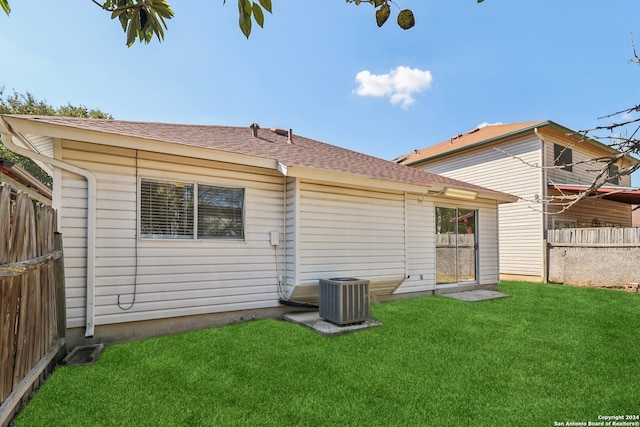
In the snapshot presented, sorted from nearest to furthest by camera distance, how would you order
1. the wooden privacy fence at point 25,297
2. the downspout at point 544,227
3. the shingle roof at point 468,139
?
the wooden privacy fence at point 25,297, the downspout at point 544,227, the shingle roof at point 468,139

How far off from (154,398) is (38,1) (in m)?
3.27

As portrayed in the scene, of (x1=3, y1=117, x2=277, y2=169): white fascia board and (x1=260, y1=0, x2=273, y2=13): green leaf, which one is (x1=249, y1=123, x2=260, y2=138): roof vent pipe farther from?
(x1=260, y1=0, x2=273, y2=13): green leaf

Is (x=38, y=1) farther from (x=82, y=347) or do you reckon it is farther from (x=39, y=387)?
(x=82, y=347)

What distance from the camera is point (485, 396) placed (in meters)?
3.16

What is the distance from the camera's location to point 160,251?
504 cm

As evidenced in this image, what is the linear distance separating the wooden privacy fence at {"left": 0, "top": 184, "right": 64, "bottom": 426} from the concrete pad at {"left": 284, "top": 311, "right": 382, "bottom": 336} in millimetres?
3394

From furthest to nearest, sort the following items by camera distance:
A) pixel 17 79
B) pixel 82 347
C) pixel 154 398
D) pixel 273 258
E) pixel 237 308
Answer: pixel 17 79 → pixel 273 258 → pixel 237 308 → pixel 82 347 → pixel 154 398

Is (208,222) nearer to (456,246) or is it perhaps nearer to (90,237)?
(90,237)

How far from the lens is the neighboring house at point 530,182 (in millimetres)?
11531

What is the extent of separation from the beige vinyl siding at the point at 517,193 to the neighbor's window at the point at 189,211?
10.0 m

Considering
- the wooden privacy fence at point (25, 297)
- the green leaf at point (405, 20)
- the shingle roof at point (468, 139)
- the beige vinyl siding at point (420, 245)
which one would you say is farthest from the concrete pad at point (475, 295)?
the wooden privacy fence at point (25, 297)

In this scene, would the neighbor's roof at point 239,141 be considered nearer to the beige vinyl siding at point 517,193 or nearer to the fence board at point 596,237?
the beige vinyl siding at point 517,193

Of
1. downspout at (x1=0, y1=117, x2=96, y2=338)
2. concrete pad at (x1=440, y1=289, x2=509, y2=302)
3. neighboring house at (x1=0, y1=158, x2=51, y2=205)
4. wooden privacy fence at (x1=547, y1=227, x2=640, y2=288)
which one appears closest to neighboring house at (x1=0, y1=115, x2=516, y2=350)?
downspout at (x1=0, y1=117, x2=96, y2=338)

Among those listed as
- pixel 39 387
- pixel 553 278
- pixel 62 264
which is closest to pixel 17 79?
pixel 62 264
